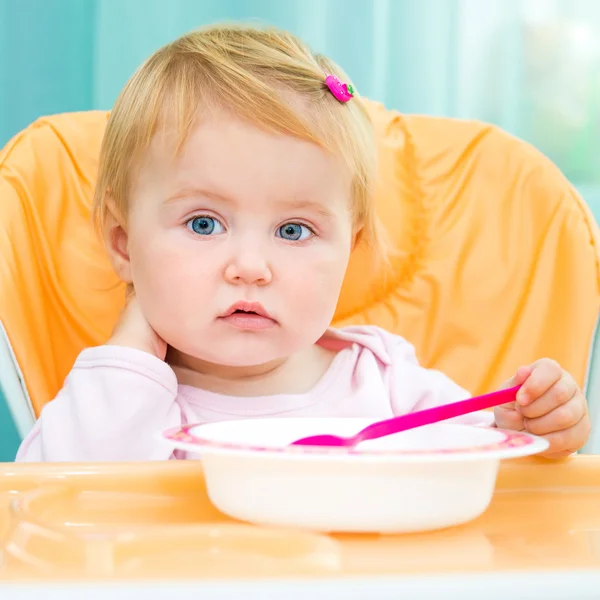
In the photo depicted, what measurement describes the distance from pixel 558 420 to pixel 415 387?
334mm

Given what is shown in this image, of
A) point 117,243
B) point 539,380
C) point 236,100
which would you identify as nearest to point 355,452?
point 539,380

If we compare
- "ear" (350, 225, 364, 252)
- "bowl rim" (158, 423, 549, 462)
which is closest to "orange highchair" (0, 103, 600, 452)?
"ear" (350, 225, 364, 252)

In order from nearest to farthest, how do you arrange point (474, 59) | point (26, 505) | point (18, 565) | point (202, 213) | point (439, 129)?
point (18, 565) → point (26, 505) → point (202, 213) → point (439, 129) → point (474, 59)

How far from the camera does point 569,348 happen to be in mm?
1021

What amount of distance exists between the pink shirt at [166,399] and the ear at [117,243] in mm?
120

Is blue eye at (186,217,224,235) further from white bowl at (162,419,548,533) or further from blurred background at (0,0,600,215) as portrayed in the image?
blurred background at (0,0,600,215)

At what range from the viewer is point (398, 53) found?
1.73m

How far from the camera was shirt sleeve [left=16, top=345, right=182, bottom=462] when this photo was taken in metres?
0.82

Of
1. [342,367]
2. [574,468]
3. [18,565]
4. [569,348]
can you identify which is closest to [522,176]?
[569,348]

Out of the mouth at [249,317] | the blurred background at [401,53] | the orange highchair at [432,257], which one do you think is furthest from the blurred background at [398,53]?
the mouth at [249,317]

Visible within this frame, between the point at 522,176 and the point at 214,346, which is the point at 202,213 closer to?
the point at 214,346

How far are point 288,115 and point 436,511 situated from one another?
1.64ft

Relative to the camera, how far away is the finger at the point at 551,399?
69cm

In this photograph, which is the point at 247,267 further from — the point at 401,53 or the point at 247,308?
the point at 401,53
